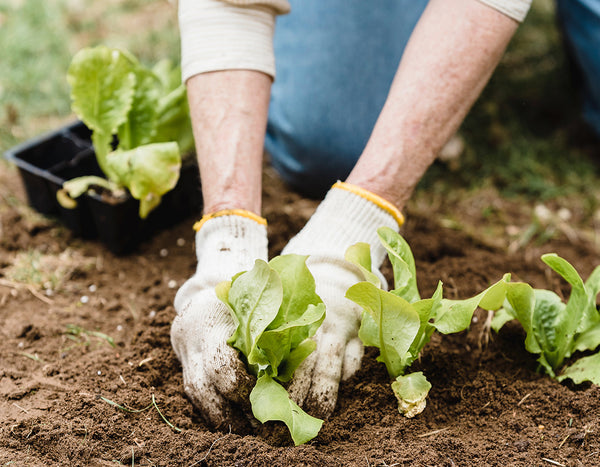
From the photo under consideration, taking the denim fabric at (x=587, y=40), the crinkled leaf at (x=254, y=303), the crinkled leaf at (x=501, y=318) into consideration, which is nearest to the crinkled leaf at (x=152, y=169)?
the crinkled leaf at (x=254, y=303)

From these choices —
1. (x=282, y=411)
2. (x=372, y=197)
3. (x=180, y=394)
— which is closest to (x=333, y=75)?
(x=372, y=197)

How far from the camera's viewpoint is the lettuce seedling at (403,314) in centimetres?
112

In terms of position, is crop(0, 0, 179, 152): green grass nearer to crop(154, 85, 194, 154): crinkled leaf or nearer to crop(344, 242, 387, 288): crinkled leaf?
crop(154, 85, 194, 154): crinkled leaf

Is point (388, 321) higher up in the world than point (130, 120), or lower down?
higher up

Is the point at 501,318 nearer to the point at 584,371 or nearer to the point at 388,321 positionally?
the point at 584,371

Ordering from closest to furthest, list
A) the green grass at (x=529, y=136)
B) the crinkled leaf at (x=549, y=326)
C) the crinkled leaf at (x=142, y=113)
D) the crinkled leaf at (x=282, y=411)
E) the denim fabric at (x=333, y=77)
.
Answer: the crinkled leaf at (x=282, y=411) → the crinkled leaf at (x=549, y=326) → the crinkled leaf at (x=142, y=113) → the denim fabric at (x=333, y=77) → the green grass at (x=529, y=136)

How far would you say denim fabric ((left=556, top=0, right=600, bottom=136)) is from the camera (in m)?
2.36

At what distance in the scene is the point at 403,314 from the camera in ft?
3.72

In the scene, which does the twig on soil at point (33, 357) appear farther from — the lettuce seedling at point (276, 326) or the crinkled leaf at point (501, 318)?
the crinkled leaf at point (501, 318)

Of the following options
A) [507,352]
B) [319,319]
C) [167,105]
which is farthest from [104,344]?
[507,352]

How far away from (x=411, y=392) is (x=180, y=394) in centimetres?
50

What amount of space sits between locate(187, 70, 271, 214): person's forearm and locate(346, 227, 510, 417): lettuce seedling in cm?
37

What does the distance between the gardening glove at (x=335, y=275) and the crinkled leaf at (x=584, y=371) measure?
0.44 m

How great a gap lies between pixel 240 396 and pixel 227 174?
0.54m
